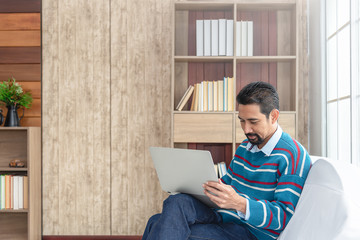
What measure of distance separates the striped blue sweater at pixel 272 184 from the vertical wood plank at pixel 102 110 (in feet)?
4.80

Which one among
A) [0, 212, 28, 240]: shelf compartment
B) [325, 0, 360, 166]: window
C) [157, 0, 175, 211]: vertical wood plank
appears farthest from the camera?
[157, 0, 175, 211]: vertical wood plank

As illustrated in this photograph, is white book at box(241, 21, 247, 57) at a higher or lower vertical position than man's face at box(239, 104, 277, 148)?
higher

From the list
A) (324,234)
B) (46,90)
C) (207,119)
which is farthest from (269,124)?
(46,90)

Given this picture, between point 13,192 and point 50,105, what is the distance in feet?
2.47

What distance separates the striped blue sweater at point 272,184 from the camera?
1348mm

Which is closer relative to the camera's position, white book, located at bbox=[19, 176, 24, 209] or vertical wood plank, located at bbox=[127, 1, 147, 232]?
white book, located at bbox=[19, 176, 24, 209]

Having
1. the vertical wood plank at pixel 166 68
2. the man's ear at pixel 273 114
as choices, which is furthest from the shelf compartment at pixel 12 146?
the man's ear at pixel 273 114

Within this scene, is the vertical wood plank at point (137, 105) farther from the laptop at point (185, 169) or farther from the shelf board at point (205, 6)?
Answer: the laptop at point (185, 169)

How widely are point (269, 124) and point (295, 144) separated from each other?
5.6 inches

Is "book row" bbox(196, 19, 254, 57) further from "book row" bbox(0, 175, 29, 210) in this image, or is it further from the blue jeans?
"book row" bbox(0, 175, 29, 210)

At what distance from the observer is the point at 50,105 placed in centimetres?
287

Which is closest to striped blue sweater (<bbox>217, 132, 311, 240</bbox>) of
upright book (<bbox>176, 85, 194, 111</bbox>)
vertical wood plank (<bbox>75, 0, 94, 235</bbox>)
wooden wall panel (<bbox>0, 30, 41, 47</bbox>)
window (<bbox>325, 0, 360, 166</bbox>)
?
window (<bbox>325, 0, 360, 166</bbox>)

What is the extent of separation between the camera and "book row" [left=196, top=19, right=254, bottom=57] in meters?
2.52

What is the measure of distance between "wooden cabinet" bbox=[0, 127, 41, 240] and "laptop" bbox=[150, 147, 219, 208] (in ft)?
4.89
